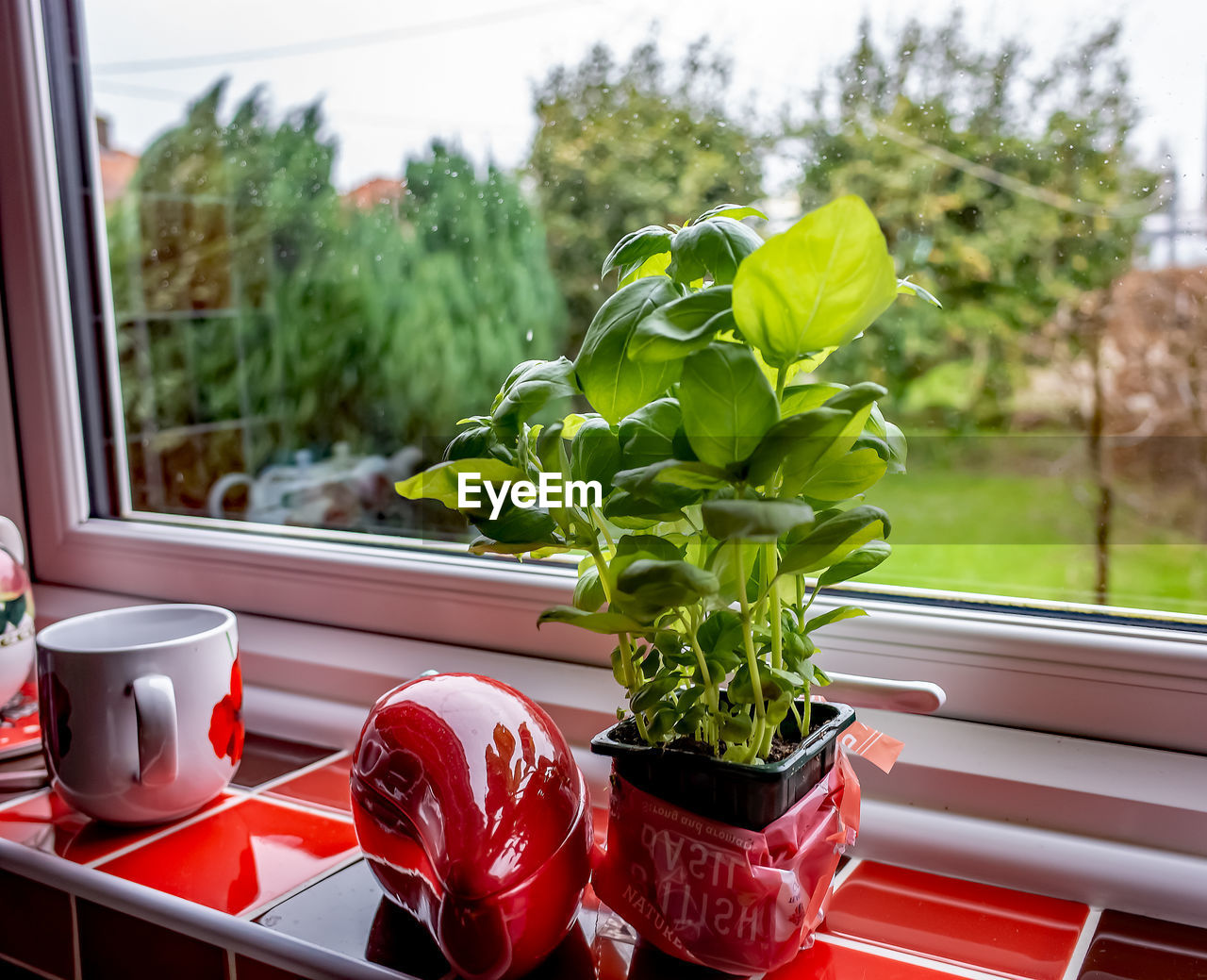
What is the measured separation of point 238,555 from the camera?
38.6 inches

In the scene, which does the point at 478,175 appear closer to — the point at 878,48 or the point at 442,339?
the point at 442,339

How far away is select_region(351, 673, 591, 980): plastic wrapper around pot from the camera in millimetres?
482

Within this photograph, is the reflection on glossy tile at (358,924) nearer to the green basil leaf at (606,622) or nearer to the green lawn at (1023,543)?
the green basil leaf at (606,622)

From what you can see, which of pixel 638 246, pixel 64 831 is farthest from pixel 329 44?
pixel 64 831

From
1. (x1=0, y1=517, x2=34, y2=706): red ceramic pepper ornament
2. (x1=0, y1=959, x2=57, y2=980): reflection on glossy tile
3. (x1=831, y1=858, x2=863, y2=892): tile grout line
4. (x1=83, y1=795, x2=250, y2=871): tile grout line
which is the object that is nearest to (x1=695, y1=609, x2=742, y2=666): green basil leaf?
(x1=831, y1=858, x2=863, y2=892): tile grout line

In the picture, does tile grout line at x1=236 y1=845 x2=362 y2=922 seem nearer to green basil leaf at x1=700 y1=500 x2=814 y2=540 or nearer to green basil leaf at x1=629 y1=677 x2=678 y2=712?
green basil leaf at x1=629 y1=677 x2=678 y2=712

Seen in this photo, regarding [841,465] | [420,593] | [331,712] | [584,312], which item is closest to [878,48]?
[584,312]

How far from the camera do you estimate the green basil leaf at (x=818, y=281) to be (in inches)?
15.4

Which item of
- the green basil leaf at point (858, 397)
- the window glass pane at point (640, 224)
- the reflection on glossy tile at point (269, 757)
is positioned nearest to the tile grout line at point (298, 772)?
the reflection on glossy tile at point (269, 757)

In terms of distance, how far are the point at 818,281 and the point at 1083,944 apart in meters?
0.40

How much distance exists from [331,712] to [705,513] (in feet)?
1.91

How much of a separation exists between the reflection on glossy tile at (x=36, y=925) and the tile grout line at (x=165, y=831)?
3cm

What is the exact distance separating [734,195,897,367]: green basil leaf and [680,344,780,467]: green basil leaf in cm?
2

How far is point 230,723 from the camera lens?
700 millimetres
